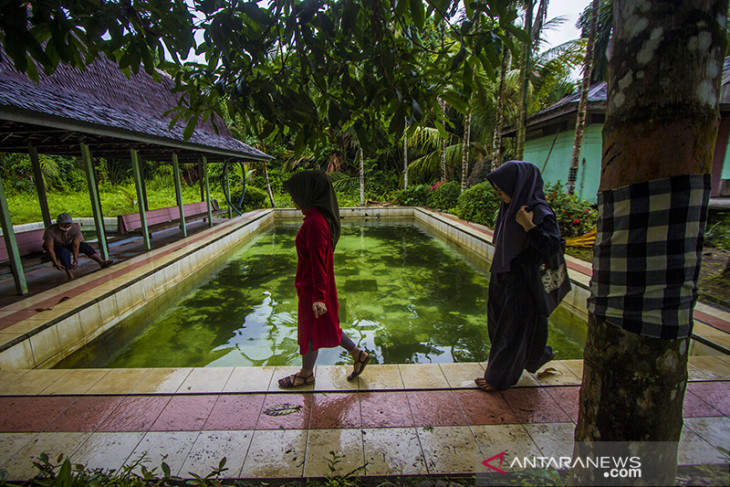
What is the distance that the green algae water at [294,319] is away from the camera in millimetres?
3748

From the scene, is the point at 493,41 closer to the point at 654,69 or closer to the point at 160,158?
the point at 654,69

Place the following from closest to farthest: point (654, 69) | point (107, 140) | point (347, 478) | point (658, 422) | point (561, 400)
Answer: point (654, 69), point (658, 422), point (347, 478), point (561, 400), point (107, 140)

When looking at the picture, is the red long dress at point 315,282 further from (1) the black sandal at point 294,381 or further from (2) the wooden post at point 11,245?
(2) the wooden post at point 11,245

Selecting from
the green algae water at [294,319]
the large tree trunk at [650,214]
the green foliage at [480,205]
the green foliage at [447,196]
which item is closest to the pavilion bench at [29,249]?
the green algae water at [294,319]

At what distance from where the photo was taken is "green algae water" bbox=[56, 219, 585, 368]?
3748 mm

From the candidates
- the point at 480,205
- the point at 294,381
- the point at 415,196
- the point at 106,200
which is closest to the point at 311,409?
the point at 294,381

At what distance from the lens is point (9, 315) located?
12.3 feet

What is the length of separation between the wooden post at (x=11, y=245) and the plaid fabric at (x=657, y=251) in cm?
589

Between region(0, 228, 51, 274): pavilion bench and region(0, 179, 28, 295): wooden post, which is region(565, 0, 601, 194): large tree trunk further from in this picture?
region(0, 228, 51, 274): pavilion bench

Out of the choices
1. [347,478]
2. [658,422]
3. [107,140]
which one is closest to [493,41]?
[658,422]

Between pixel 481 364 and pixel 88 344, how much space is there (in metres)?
4.31

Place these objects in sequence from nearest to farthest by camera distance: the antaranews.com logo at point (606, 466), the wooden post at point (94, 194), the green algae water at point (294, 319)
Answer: the antaranews.com logo at point (606, 466), the green algae water at point (294, 319), the wooden post at point (94, 194)

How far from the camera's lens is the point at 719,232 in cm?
631

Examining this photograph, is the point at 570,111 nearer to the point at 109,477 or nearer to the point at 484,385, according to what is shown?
the point at 484,385
